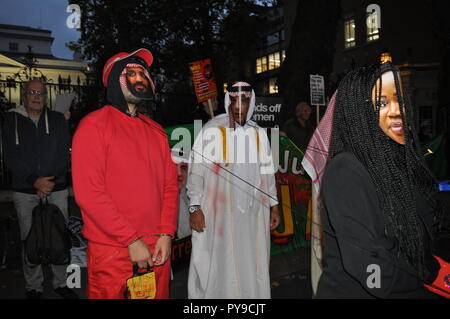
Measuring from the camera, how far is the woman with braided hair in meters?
1.47

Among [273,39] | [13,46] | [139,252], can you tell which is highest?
[13,46]

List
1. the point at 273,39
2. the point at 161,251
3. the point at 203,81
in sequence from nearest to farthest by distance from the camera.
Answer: the point at 161,251
the point at 203,81
the point at 273,39

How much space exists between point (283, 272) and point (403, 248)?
4057 mm

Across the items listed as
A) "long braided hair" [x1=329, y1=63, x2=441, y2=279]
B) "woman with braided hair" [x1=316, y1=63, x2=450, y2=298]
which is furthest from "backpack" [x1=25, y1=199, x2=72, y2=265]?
"long braided hair" [x1=329, y1=63, x2=441, y2=279]

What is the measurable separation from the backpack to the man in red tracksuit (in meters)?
1.75

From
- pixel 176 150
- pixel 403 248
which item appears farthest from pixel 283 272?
pixel 403 248

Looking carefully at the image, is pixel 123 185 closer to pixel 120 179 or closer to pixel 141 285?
pixel 120 179

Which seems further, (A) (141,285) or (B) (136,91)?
(B) (136,91)

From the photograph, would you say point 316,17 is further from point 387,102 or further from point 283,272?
point 387,102

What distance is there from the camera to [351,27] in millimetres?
23578

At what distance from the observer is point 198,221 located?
11.8 feet

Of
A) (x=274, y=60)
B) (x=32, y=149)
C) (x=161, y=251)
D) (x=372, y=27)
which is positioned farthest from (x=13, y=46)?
(x=161, y=251)

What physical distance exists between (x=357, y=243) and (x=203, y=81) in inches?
243

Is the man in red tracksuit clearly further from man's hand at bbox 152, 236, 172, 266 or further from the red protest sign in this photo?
the red protest sign
